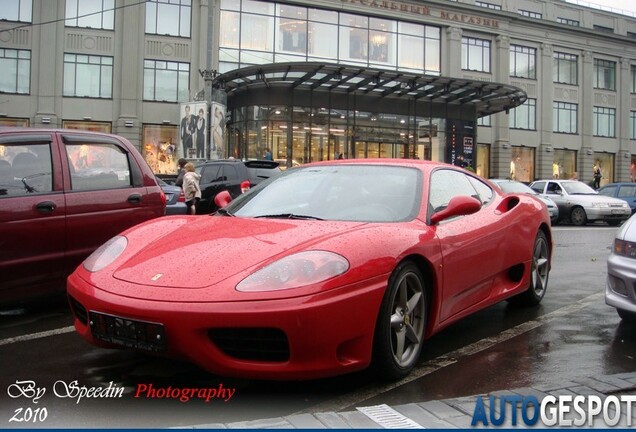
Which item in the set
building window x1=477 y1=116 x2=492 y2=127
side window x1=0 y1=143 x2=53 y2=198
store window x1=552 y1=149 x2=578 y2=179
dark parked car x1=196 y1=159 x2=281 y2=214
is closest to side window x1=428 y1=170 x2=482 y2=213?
side window x1=0 y1=143 x2=53 y2=198

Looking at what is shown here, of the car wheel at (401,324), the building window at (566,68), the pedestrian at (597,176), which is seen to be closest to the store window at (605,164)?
the pedestrian at (597,176)

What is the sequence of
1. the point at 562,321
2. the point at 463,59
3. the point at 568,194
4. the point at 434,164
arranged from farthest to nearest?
the point at 463,59 → the point at 568,194 → the point at 562,321 → the point at 434,164

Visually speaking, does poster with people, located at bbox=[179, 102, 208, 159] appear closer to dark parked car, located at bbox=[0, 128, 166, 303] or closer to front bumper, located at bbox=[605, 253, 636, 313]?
Result: dark parked car, located at bbox=[0, 128, 166, 303]

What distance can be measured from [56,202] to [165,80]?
27.9 metres

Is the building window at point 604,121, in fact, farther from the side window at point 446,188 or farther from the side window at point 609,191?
the side window at point 446,188

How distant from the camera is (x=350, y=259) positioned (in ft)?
10.5

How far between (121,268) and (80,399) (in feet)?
2.38

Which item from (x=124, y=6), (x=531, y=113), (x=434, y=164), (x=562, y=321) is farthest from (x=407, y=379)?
(x=531, y=113)

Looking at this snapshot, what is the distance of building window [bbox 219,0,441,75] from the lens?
32.2m

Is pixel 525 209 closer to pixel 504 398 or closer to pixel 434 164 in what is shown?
pixel 434 164

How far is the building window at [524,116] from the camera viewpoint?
131 feet

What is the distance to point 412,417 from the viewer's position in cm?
289

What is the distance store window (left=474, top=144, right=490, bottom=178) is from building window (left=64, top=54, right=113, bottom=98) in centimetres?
2243

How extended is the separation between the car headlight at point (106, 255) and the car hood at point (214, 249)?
68 millimetres
